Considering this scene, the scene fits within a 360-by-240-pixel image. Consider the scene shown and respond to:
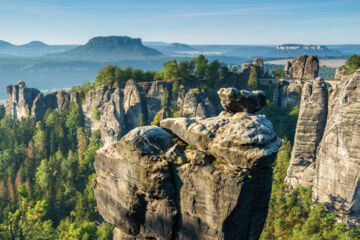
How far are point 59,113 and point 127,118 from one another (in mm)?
27389

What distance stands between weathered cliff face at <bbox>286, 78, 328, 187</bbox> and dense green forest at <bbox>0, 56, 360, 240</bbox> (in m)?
3.36

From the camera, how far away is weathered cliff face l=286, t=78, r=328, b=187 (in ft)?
128

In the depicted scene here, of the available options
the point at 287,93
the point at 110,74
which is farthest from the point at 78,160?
the point at 287,93

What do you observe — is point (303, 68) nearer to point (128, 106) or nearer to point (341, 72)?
point (341, 72)

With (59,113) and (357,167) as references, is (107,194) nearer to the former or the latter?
(357,167)

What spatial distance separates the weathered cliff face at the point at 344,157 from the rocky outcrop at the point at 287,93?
114ft

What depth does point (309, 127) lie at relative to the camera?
1549 inches

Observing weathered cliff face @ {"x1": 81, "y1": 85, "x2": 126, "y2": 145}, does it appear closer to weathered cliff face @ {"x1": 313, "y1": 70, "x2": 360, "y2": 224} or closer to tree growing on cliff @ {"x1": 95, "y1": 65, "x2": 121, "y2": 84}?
tree growing on cliff @ {"x1": 95, "y1": 65, "x2": 121, "y2": 84}

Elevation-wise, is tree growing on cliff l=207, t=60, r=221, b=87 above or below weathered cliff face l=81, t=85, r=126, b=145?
above

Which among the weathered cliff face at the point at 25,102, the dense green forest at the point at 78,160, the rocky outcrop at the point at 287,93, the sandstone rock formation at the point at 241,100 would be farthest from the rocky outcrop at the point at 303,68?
the weathered cliff face at the point at 25,102

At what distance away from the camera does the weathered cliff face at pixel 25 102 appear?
82.6 m

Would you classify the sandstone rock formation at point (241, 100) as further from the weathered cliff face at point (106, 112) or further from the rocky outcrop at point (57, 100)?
the rocky outcrop at point (57, 100)

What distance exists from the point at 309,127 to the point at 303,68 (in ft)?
121

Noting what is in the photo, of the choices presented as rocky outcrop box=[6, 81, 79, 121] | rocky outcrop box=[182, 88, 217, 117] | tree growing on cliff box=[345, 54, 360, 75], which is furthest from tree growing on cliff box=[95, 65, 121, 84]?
tree growing on cliff box=[345, 54, 360, 75]
